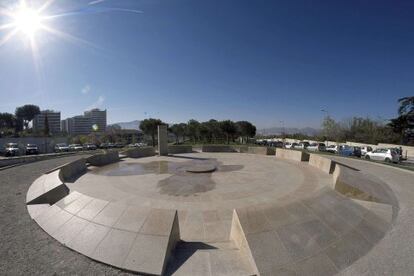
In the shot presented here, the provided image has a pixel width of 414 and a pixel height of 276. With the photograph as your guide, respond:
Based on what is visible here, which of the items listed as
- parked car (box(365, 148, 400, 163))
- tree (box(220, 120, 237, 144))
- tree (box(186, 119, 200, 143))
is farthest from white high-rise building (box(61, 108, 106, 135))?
parked car (box(365, 148, 400, 163))

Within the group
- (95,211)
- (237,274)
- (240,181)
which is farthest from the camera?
(240,181)

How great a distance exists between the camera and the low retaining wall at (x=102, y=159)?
53.0 feet

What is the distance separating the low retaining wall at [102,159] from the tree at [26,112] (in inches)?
4242

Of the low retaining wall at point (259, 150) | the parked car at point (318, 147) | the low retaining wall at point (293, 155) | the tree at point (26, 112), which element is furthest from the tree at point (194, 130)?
the tree at point (26, 112)

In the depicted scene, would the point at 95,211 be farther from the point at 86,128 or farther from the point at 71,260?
the point at 86,128

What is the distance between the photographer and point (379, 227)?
5.93 meters

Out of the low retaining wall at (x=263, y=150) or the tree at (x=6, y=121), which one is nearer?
the low retaining wall at (x=263, y=150)

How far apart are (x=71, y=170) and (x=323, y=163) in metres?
15.5

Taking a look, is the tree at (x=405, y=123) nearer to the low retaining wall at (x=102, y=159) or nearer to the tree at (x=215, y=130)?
the tree at (x=215, y=130)

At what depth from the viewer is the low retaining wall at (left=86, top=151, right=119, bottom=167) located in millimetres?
16141

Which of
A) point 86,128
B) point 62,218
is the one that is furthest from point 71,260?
point 86,128

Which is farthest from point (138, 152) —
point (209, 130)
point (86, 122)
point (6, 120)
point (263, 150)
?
point (86, 122)

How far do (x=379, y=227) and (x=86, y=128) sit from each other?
167m

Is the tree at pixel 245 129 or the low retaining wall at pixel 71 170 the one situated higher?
the tree at pixel 245 129
